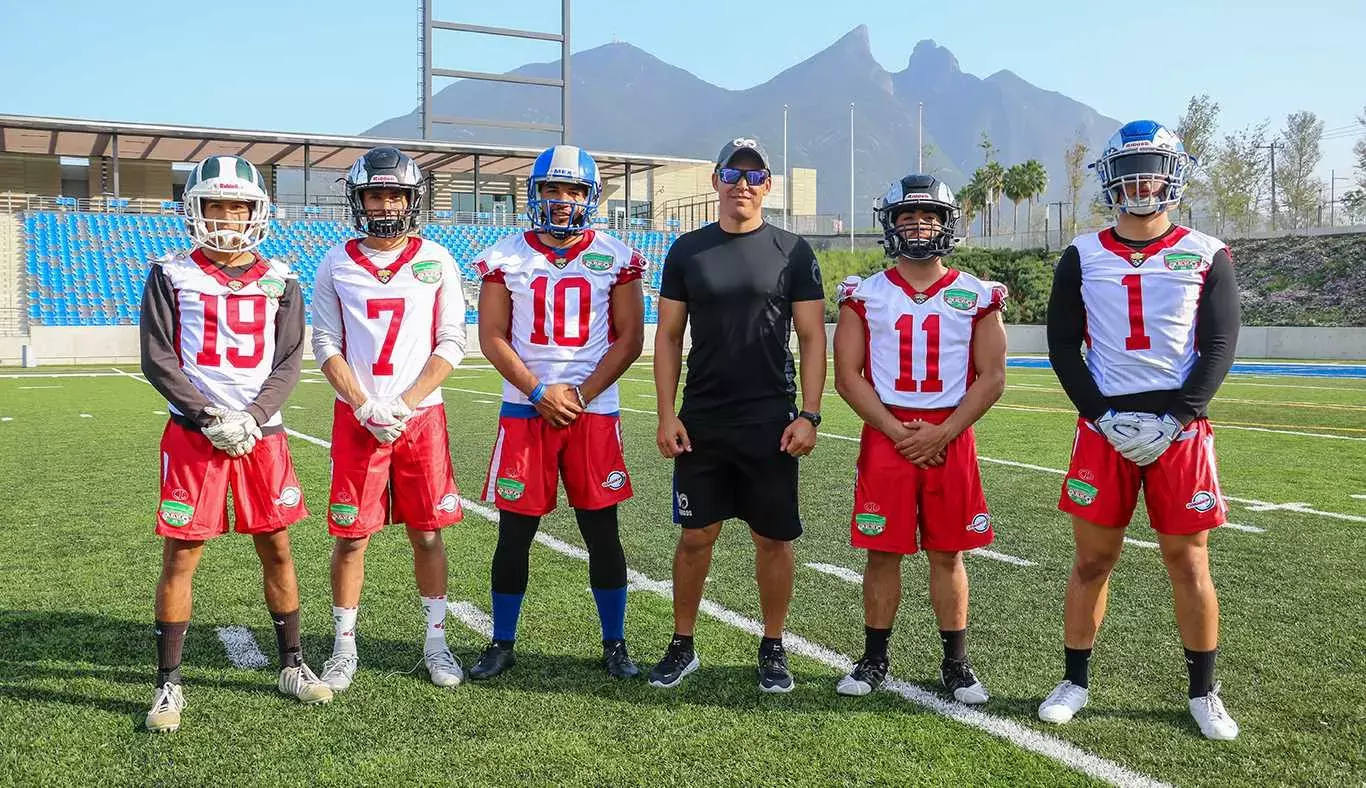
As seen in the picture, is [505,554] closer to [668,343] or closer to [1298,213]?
[668,343]

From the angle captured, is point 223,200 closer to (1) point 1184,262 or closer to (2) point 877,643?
(2) point 877,643

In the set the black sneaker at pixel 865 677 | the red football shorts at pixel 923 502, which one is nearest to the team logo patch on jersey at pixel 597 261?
the red football shorts at pixel 923 502

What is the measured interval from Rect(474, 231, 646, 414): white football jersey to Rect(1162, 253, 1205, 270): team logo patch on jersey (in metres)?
1.94

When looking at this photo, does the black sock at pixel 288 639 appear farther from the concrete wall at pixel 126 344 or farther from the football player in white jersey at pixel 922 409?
the concrete wall at pixel 126 344

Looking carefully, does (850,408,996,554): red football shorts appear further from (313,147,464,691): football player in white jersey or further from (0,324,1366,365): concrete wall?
(0,324,1366,365): concrete wall

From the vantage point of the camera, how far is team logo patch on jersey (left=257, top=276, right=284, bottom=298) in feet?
12.3

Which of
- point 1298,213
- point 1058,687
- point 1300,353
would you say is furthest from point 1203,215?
point 1058,687

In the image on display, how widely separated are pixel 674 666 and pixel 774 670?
383mm

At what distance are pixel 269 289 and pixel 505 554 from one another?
136 centimetres

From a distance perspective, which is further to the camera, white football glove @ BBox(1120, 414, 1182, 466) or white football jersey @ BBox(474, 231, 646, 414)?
white football jersey @ BBox(474, 231, 646, 414)

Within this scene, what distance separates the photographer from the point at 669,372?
3.96 meters

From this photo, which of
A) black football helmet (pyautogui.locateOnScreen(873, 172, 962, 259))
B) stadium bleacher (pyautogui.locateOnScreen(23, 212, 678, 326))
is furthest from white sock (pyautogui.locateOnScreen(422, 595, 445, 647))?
stadium bleacher (pyautogui.locateOnScreen(23, 212, 678, 326))

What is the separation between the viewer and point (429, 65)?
33.4 m

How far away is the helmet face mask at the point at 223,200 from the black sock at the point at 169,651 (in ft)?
4.50
